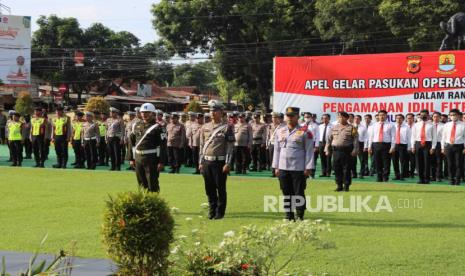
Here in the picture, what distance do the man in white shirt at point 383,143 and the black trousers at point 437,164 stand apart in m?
1.13

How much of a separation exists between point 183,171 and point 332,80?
16.8 feet

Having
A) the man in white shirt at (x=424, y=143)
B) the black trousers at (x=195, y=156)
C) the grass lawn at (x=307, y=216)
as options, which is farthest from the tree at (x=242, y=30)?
the grass lawn at (x=307, y=216)

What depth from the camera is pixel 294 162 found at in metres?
9.30

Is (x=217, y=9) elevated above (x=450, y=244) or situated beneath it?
elevated above

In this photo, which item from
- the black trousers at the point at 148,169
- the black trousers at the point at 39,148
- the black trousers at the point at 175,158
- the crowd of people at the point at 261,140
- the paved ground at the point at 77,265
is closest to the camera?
the paved ground at the point at 77,265

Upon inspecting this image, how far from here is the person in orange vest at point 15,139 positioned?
2043 centimetres

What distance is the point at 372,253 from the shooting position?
282 inches

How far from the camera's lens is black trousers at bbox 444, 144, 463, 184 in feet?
49.2

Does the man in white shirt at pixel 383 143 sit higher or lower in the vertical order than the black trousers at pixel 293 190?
higher

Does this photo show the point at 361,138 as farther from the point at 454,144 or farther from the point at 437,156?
the point at 454,144

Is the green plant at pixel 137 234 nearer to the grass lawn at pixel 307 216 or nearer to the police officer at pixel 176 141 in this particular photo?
the grass lawn at pixel 307 216

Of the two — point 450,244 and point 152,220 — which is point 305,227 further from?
point 450,244

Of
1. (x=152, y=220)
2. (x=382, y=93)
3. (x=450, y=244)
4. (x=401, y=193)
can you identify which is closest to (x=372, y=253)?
(x=450, y=244)

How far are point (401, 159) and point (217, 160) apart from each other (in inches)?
313
